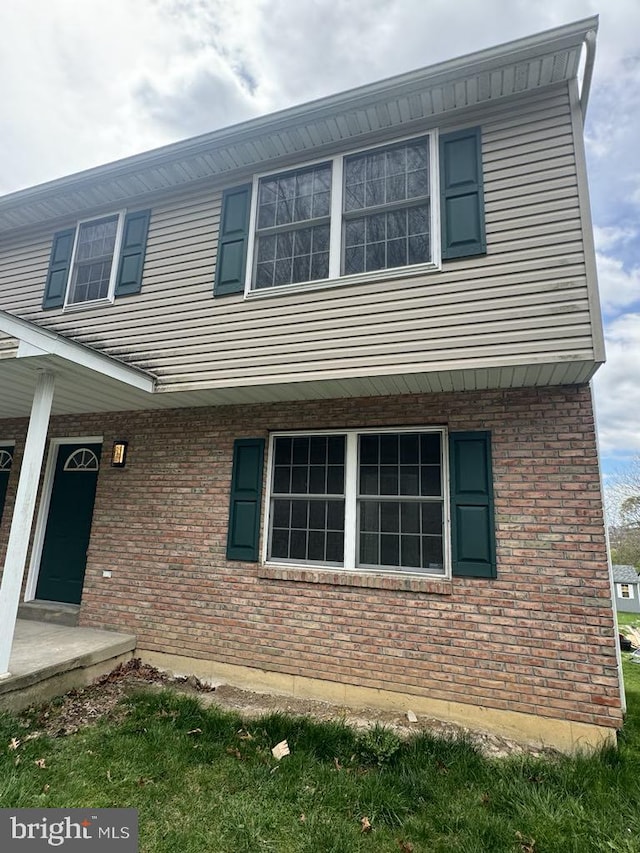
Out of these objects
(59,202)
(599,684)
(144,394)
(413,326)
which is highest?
(59,202)

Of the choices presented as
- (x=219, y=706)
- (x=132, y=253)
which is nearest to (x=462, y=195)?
(x=132, y=253)

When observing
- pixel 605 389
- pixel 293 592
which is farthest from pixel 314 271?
pixel 605 389

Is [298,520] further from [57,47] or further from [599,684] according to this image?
[57,47]

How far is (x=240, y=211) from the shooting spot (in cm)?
528

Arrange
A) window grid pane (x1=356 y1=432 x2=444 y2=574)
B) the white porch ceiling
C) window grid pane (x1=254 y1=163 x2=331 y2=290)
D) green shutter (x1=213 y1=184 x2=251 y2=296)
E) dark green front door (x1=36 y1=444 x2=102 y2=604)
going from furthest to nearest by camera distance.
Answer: dark green front door (x1=36 y1=444 x2=102 y2=604) < green shutter (x1=213 y1=184 x2=251 y2=296) < window grid pane (x1=254 y1=163 x2=331 y2=290) < window grid pane (x1=356 y1=432 x2=444 y2=574) < the white porch ceiling

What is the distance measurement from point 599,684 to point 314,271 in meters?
4.64

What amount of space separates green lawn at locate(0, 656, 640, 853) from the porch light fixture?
2819mm

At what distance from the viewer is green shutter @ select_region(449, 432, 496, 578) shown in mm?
4082

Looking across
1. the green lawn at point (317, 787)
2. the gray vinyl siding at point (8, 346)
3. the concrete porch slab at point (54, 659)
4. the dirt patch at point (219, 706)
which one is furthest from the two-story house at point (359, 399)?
the green lawn at point (317, 787)

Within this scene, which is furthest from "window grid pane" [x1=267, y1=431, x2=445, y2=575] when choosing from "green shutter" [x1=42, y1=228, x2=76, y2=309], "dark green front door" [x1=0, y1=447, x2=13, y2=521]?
"dark green front door" [x1=0, y1=447, x2=13, y2=521]

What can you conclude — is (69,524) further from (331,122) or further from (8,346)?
(331,122)

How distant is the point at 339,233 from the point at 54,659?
5174 millimetres

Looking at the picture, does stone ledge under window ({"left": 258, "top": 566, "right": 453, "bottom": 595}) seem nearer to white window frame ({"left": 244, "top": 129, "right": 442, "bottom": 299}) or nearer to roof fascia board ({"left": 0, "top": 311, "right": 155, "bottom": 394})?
roof fascia board ({"left": 0, "top": 311, "right": 155, "bottom": 394})

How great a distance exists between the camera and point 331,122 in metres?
4.72
